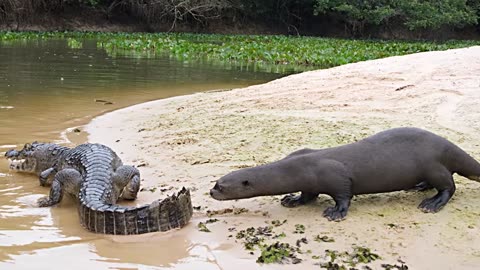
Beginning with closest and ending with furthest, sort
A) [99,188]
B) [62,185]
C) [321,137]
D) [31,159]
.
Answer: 1. [99,188]
2. [62,185]
3. [31,159]
4. [321,137]

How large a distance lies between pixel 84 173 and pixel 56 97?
584 cm

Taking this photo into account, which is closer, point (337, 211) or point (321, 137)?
point (337, 211)

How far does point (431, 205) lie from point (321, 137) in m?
2.05

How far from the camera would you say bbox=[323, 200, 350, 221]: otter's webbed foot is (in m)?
3.88

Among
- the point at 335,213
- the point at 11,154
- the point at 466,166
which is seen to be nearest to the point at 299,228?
the point at 335,213

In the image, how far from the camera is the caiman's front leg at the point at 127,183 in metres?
4.85

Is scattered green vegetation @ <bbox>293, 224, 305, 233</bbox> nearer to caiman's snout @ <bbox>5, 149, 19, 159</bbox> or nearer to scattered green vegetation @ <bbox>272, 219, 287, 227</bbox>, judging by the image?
scattered green vegetation @ <bbox>272, 219, 287, 227</bbox>

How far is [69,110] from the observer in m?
9.29

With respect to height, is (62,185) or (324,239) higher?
(324,239)

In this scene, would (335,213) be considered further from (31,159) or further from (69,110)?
(69,110)

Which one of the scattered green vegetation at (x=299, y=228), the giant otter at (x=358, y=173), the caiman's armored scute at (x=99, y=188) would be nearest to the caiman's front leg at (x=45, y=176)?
the caiman's armored scute at (x=99, y=188)

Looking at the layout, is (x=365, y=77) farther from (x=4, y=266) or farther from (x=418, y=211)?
(x=4, y=266)

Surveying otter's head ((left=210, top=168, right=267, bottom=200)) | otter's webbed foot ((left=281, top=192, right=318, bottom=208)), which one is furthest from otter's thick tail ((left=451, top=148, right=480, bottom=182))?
otter's head ((left=210, top=168, right=267, bottom=200))

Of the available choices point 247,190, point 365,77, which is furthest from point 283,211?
point 365,77
